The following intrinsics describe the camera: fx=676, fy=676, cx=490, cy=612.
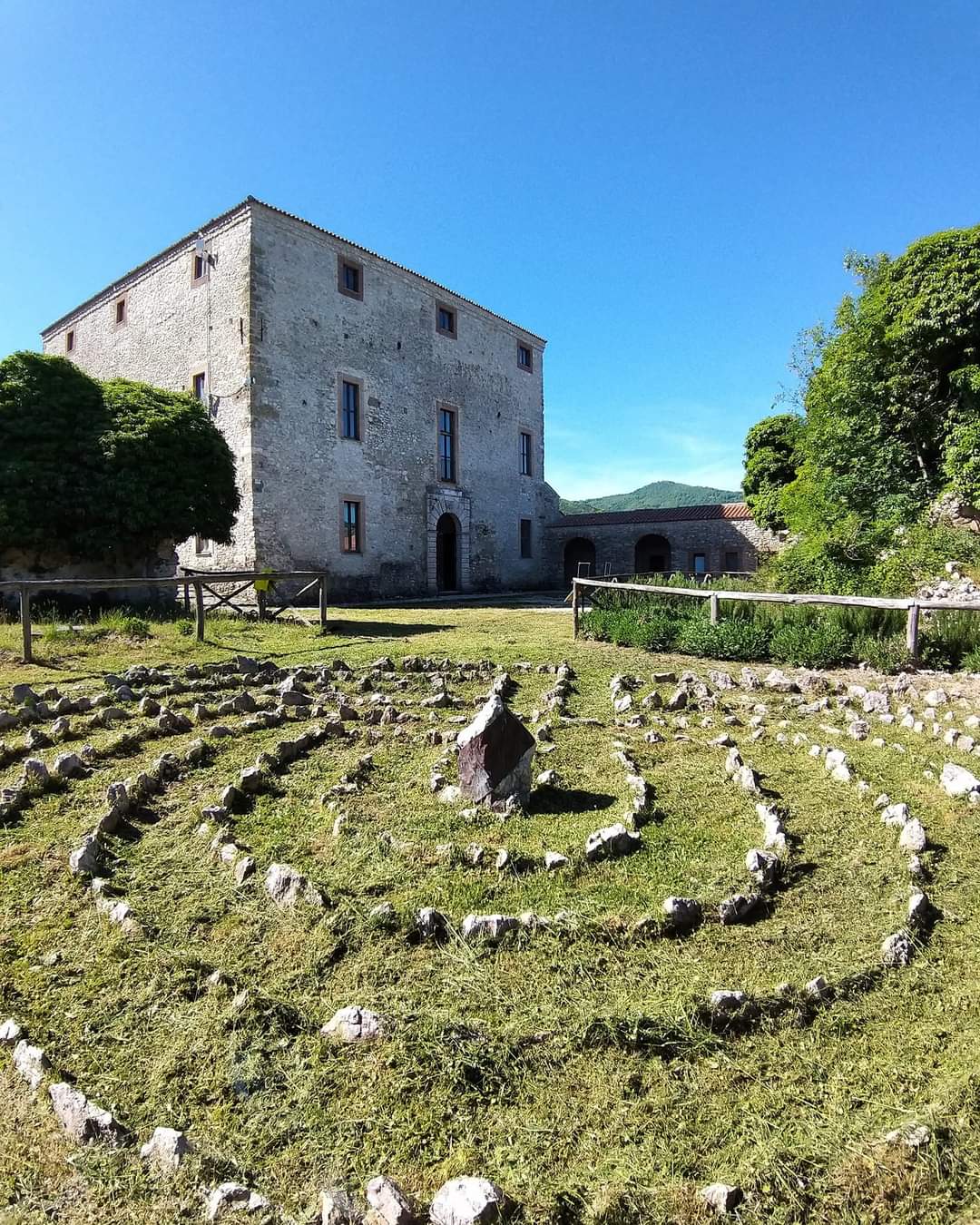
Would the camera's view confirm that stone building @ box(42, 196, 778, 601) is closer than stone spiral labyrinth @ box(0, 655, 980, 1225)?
No

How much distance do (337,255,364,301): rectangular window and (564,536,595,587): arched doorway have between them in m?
15.2

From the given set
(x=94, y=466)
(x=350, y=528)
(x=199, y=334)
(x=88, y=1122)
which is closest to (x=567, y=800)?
(x=88, y=1122)

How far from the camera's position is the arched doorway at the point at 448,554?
2777cm

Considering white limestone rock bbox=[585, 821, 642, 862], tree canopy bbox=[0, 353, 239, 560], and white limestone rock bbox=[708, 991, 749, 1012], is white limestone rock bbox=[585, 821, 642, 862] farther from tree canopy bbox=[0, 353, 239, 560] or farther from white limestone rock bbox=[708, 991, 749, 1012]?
tree canopy bbox=[0, 353, 239, 560]

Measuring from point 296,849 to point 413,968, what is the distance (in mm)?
1230

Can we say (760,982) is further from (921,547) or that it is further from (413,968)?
(921,547)

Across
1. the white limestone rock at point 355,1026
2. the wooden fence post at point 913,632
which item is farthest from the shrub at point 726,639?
the white limestone rock at point 355,1026

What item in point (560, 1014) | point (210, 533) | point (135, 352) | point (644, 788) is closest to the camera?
point (560, 1014)

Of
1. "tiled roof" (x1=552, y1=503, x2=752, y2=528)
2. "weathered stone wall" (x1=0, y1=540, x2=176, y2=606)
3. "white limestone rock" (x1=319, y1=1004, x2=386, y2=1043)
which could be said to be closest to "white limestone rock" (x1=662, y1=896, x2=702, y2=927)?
"white limestone rock" (x1=319, y1=1004, x2=386, y2=1043)

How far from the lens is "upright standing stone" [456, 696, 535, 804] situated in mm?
4051

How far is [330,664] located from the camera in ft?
28.7

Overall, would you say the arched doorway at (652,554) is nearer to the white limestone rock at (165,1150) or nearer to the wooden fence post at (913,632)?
the wooden fence post at (913,632)

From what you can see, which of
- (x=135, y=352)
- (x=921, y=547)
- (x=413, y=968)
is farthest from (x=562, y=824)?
(x=135, y=352)

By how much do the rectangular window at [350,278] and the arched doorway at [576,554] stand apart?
15.2 meters
